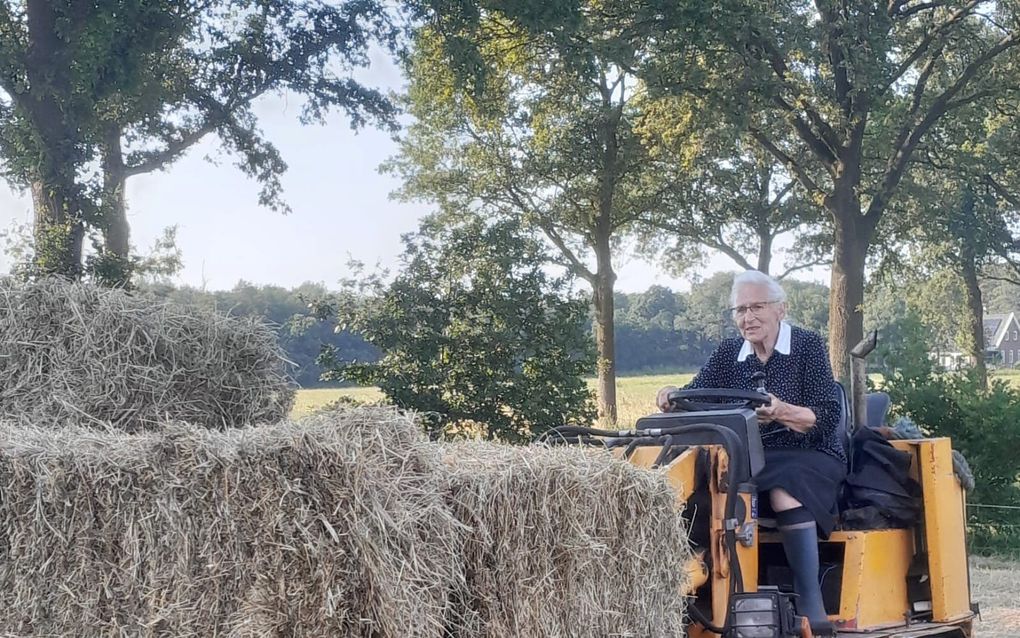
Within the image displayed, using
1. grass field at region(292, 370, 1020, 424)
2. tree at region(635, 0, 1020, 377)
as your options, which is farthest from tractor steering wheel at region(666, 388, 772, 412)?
tree at region(635, 0, 1020, 377)

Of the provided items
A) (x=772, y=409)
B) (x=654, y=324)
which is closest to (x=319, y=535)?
(x=772, y=409)

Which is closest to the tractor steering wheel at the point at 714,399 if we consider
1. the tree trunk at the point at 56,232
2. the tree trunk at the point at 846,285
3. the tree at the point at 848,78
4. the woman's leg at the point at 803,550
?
the woman's leg at the point at 803,550

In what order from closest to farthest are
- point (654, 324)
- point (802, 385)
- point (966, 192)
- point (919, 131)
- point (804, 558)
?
point (804, 558) < point (802, 385) < point (919, 131) < point (966, 192) < point (654, 324)

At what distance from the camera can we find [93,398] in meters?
6.84

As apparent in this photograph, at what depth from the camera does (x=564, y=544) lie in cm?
411

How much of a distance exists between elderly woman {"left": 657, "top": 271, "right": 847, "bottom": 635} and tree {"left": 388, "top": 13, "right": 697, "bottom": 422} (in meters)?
13.4

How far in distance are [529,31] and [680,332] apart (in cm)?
2397

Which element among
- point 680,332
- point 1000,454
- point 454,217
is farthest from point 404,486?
point 680,332

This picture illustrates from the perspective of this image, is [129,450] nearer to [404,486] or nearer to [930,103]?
[404,486]

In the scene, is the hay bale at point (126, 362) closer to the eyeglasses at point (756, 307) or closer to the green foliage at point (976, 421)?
the eyeglasses at point (756, 307)

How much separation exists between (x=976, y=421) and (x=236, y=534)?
1085 cm

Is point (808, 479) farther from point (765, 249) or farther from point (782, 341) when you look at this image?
point (765, 249)

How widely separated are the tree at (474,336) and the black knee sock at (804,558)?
9.24 meters

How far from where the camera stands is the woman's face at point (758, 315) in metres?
5.48
